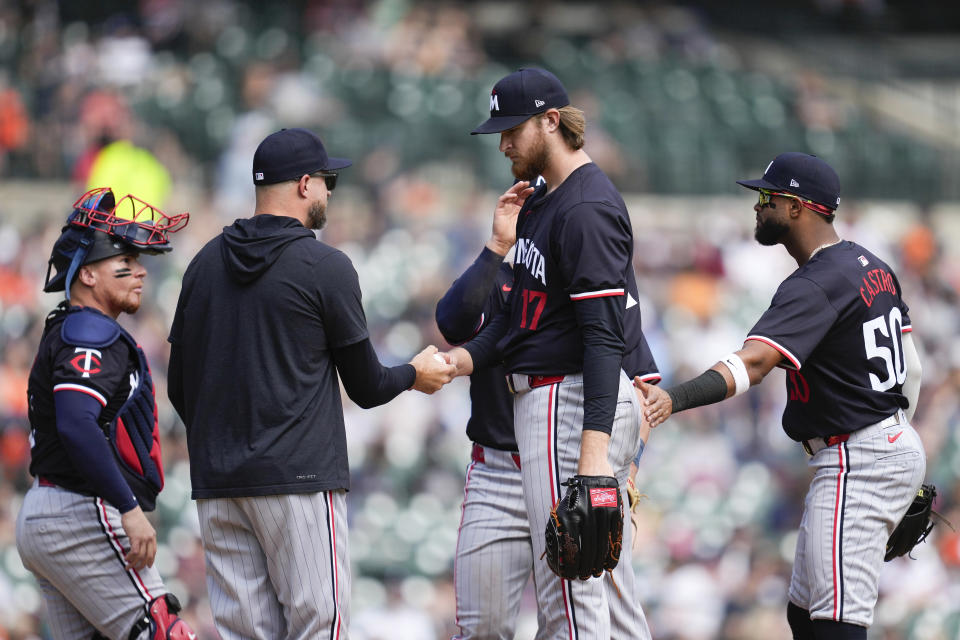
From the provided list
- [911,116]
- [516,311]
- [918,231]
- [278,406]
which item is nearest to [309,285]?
[278,406]

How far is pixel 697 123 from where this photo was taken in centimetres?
1173

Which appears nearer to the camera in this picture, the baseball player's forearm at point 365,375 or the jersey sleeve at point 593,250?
the jersey sleeve at point 593,250

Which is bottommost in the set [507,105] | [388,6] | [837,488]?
[837,488]

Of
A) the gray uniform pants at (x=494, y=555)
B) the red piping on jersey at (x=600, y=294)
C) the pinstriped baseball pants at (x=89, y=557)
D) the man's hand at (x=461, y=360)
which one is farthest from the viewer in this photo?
the gray uniform pants at (x=494, y=555)

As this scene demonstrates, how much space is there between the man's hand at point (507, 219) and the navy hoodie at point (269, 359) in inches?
35.0

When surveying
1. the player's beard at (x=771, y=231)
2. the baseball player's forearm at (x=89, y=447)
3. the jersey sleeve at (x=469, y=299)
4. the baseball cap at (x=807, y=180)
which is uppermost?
the baseball cap at (x=807, y=180)

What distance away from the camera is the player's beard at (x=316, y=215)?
3.69 m

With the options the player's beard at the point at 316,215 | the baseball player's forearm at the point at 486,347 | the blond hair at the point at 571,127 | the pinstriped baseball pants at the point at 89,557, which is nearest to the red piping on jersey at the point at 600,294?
the blond hair at the point at 571,127

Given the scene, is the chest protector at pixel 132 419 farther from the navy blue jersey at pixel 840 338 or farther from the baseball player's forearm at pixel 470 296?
the navy blue jersey at pixel 840 338

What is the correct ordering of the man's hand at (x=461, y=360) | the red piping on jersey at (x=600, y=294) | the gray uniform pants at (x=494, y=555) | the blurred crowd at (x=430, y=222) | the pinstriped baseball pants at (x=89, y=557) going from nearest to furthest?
the red piping on jersey at (x=600, y=294) < the pinstriped baseball pants at (x=89, y=557) < the man's hand at (x=461, y=360) < the gray uniform pants at (x=494, y=555) < the blurred crowd at (x=430, y=222)

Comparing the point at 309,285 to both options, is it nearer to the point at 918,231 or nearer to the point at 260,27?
the point at 918,231

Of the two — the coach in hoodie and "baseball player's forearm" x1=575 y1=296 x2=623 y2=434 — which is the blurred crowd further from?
"baseball player's forearm" x1=575 y1=296 x2=623 y2=434

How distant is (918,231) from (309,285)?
27.4ft

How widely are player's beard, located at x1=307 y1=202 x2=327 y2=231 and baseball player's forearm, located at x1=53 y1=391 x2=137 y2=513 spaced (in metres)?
0.87
